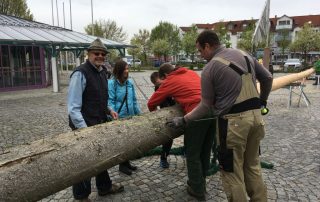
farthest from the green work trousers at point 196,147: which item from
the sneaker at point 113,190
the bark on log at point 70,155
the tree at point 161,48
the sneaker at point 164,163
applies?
the tree at point 161,48

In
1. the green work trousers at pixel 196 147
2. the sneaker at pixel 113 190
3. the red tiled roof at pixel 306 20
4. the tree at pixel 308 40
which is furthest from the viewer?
the red tiled roof at pixel 306 20

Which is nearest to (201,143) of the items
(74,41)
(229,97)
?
(229,97)

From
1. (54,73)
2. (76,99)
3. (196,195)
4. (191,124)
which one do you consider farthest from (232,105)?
(54,73)

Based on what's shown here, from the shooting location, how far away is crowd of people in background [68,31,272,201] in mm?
2938

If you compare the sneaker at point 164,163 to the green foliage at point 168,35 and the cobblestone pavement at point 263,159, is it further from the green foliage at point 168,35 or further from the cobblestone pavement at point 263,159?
the green foliage at point 168,35

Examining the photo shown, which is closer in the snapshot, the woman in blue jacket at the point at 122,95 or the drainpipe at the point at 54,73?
the woman in blue jacket at the point at 122,95

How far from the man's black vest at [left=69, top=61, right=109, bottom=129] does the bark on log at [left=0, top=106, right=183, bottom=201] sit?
0.31 meters

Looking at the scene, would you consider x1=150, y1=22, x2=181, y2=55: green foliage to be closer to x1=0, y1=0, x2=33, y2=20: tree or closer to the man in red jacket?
x1=0, y1=0, x2=33, y2=20: tree

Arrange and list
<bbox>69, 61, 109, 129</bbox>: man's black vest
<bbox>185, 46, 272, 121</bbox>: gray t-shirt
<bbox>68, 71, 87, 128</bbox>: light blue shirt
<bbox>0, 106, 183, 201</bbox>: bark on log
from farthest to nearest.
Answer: <bbox>69, 61, 109, 129</bbox>: man's black vest < <bbox>68, 71, 87, 128</bbox>: light blue shirt < <bbox>185, 46, 272, 121</bbox>: gray t-shirt < <bbox>0, 106, 183, 201</bbox>: bark on log

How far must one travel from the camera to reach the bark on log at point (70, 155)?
2492 millimetres

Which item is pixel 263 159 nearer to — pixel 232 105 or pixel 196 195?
pixel 196 195

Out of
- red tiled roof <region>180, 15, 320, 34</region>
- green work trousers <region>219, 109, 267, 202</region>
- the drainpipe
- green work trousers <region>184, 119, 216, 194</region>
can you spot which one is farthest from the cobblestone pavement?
red tiled roof <region>180, 15, 320, 34</region>

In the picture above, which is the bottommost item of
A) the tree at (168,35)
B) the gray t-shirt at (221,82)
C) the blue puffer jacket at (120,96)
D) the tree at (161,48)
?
the blue puffer jacket at (120,96)

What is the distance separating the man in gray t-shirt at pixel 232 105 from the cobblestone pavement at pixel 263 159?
3.13ft
